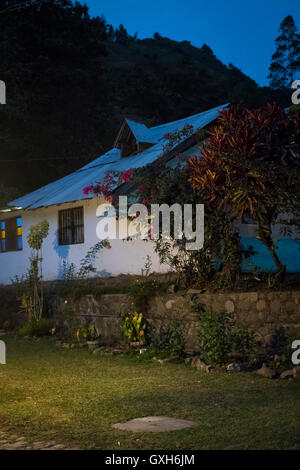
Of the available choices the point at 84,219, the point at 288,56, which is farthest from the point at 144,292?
the point at 288,56

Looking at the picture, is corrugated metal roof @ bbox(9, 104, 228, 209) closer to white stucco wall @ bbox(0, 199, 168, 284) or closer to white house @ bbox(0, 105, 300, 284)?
white house @ bbox(0, 105, 300, 284)

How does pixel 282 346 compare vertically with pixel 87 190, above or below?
below

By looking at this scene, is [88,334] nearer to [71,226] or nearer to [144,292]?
[144,292]

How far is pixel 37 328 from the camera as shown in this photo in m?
14.6

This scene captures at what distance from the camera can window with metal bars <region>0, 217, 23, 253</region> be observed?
20270 millimetres

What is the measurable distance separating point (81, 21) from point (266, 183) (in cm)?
2648

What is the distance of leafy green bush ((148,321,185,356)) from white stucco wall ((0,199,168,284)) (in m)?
2.80

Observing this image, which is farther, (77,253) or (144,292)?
(77,253)

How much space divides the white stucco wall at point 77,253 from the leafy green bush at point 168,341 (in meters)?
2.80

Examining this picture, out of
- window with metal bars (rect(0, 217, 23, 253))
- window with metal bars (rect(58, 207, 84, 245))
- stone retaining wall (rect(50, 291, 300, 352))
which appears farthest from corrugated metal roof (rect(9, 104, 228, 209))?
stone retaining wall (rect(50, 291, 300, 352))

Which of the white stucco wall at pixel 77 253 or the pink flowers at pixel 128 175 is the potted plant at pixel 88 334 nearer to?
the white stucco wall at pixel 77 253

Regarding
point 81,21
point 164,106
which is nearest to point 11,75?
point 81,21

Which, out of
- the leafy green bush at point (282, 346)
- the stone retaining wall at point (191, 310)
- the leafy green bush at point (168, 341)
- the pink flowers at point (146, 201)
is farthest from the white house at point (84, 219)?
the leafy green bush at point (282, 346)

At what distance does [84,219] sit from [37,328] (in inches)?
154
